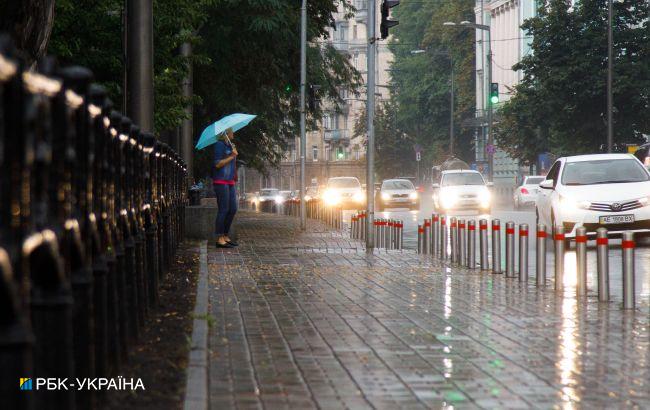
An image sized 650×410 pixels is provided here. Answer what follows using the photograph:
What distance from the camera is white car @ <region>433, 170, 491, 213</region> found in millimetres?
49812

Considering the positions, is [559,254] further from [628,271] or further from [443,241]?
[443,241]

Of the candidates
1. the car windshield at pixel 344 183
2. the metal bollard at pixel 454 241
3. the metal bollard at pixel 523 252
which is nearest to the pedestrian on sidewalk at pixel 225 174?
the metal bollard at pixel 454 241

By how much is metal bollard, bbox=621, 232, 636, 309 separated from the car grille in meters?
10.5

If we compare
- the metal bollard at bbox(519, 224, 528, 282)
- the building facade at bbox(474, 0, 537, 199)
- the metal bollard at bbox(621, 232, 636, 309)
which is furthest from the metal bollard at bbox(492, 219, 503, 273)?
the building facade at bbox(474, 0, 537, 199)

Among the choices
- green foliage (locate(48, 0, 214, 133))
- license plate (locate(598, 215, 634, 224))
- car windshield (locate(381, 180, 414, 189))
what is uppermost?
green foliage (locate(48, 0, 214, 133))

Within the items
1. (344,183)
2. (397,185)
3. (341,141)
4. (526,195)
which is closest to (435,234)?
(526,195)

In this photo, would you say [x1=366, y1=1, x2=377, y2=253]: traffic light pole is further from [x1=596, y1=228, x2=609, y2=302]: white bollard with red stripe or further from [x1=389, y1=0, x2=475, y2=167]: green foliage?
[x1=389, y1=0, x2=475, y2=167]: green foliage

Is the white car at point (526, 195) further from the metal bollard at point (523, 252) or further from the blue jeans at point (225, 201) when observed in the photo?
the metal bollard at point (523, 252)

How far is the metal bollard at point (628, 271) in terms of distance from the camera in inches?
508

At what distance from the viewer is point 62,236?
5.44m

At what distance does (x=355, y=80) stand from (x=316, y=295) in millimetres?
31849

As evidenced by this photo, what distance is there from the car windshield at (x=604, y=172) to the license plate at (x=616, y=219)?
1.31 metres

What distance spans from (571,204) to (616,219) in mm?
810

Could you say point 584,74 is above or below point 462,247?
above
